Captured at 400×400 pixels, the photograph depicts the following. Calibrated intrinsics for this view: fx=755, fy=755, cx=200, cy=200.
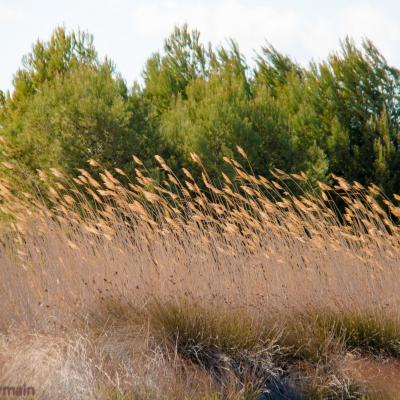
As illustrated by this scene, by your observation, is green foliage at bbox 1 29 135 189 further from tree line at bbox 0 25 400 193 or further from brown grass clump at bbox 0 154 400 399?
brown grass clump at bbox 0 154 400 399

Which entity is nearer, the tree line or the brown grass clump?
the brown grass clump

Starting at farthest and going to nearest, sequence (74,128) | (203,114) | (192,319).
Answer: (203,114)
(74,128)
(192,319)

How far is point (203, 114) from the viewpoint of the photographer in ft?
46.2

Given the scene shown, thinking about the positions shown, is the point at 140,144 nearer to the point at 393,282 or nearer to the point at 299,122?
the point at 299,122

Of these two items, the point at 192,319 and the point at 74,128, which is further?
the point at 74,128

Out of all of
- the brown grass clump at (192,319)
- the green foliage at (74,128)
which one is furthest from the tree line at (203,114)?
the brown grass clump at (192,319)

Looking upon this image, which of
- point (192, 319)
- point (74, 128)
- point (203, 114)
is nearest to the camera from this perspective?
point (192, 319)

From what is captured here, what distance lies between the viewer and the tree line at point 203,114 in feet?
40.4

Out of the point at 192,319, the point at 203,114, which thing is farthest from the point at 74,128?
the point at 192,319

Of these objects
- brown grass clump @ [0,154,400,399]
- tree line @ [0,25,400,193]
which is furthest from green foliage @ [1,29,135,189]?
brown grass clump @ [0,154,400,399]

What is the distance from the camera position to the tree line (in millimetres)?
12328

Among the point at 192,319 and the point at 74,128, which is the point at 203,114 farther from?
the point at 192,319

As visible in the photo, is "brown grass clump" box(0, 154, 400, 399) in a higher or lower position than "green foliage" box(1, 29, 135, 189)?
lower

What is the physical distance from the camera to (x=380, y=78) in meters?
17.9
